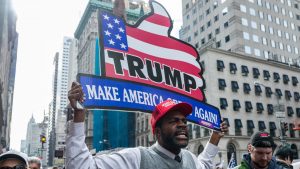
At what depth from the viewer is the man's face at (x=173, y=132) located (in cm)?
317

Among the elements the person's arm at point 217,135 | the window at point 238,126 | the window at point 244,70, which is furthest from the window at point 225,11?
the person's arm at point 217,135

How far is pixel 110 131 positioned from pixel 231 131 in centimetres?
3754

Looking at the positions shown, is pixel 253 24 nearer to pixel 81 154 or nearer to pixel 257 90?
pixel 257 90

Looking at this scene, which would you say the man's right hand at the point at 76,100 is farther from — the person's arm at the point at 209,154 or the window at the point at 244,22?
the window at the point at 244,22

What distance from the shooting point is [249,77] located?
47.2m

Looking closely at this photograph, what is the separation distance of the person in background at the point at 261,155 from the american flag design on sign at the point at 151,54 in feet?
5.22

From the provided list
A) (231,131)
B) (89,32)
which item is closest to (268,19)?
(231,131)

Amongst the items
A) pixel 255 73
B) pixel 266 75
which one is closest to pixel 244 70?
pixel 255 73

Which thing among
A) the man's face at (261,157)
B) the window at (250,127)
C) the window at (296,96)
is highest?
the window at (296,96)

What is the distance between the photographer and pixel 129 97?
4.74 meters

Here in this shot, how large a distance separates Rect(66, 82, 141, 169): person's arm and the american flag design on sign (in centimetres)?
169

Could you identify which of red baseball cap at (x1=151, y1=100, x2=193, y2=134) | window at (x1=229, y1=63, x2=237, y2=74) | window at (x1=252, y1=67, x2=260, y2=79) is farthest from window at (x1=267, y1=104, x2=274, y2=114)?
red baseball cap at (x1=151, y1=100, x2=193, y2=134)

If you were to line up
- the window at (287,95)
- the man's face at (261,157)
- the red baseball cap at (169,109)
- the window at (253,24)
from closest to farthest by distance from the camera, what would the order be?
1. the red baseball cap at (169,109)
2. the man's face at (261,157)
3. the window at (287,95)
4. the window at (253,24)

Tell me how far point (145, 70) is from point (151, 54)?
35 centimetres
